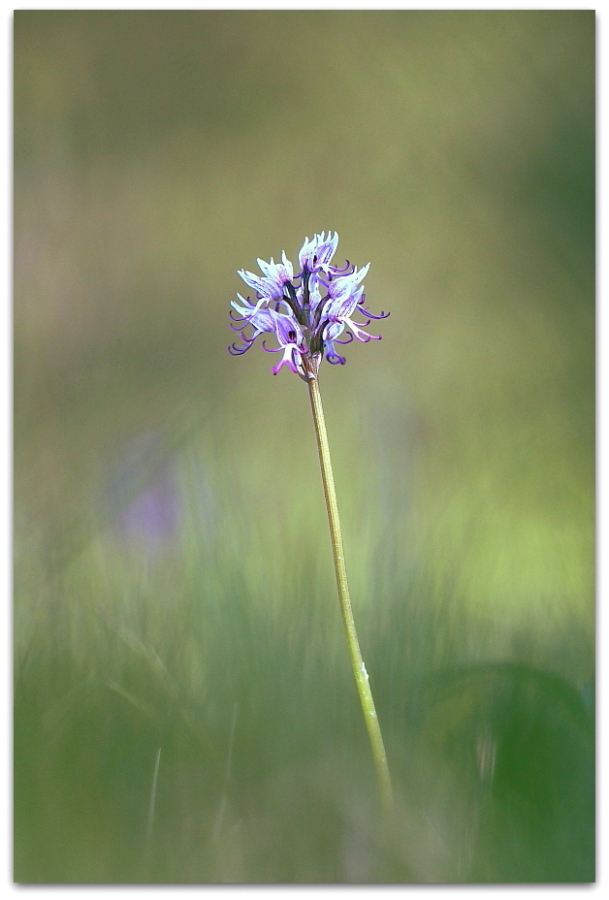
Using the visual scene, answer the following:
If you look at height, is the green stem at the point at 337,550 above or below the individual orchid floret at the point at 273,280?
below

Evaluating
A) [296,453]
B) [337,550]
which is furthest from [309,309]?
[296,453]

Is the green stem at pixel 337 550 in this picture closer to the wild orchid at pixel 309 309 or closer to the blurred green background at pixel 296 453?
the wild orchid at pixel 309 309

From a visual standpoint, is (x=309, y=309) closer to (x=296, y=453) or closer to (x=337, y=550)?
(x=337, y=550)

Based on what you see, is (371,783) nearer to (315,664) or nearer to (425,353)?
(315,664)

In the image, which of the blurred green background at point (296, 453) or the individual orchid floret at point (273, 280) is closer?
the individual orchid floret at point (273, 280)

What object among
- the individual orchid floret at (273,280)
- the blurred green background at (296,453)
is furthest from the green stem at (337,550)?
the blurred green background at (296,453)

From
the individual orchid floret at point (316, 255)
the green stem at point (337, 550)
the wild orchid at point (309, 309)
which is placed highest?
the individual orchid floret at point (316, 255)

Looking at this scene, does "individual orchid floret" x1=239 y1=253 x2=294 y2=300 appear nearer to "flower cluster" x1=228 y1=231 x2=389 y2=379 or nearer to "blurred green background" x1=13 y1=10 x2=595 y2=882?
"flower cluster" x1=228 y1=231 x2=389 y2=379

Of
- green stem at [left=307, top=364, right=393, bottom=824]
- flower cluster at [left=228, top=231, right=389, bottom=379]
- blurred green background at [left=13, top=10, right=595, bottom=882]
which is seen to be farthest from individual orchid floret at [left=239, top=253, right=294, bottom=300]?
blurred green background at [left=13, top=10, right=595, bottom=882]

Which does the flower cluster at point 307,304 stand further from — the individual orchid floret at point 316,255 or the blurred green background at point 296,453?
the blurred green background at point 296,453
